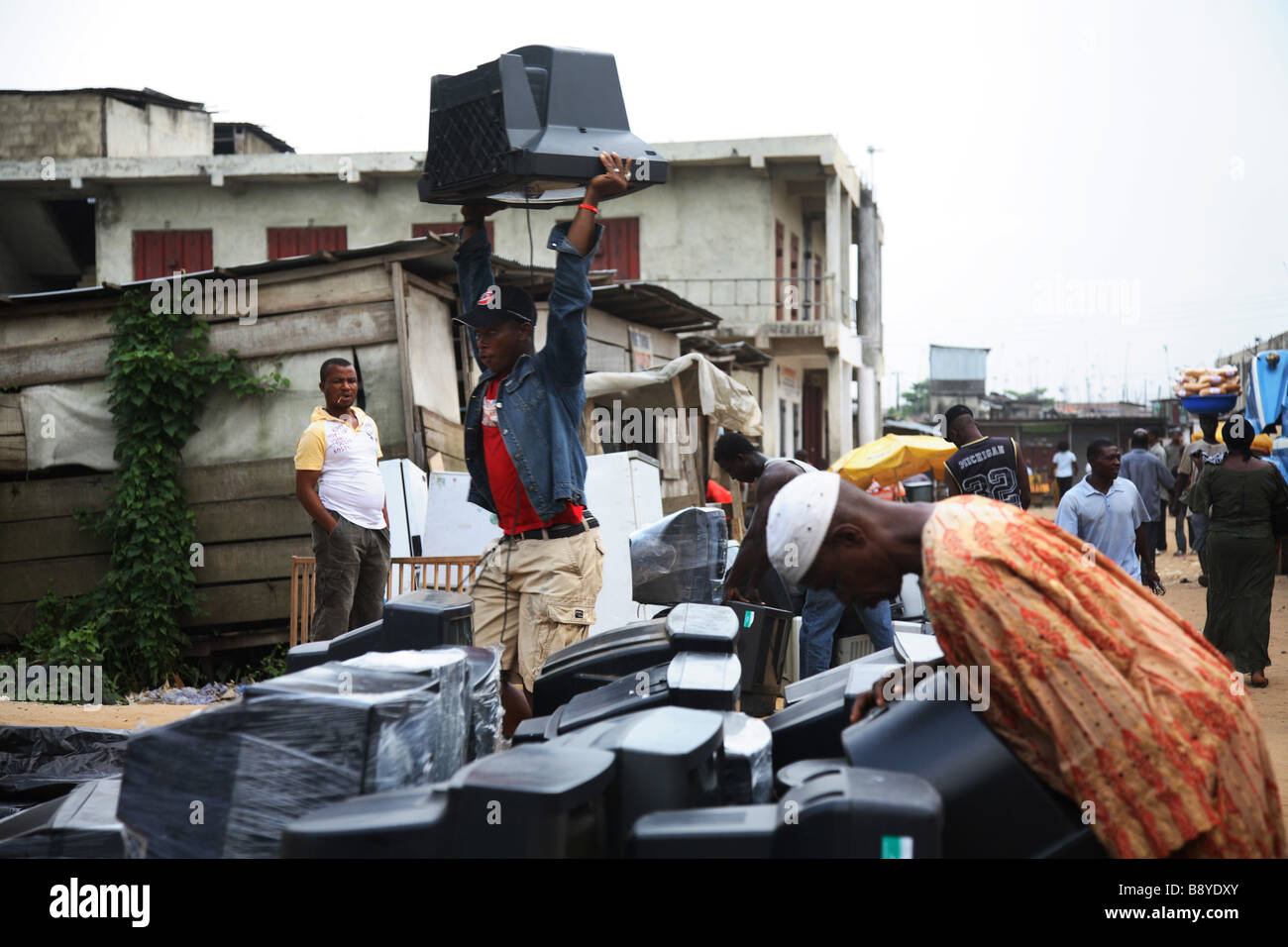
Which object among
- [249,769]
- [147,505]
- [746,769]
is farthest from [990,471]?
[147,505]

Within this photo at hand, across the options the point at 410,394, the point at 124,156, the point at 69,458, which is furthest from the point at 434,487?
the point at 124,156

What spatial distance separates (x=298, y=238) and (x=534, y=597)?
17434mm

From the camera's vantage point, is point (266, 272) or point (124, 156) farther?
point (124, 156)

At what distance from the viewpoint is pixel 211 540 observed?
28.9 ft

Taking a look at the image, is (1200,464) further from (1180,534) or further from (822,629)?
(822,629)

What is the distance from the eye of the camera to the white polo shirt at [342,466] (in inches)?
249

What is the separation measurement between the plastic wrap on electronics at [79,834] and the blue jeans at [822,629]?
4822 millimetres

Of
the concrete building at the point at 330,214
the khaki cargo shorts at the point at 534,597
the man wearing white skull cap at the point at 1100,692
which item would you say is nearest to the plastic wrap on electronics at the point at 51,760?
the khaki cargo shorts at the point at 534,597

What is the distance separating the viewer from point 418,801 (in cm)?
A: 200

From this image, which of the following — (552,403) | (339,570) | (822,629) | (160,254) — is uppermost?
(160,254)

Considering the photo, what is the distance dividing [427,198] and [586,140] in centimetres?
67

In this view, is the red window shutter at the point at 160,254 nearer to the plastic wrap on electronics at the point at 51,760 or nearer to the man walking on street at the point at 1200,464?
the man walking on street at the point at 1200,464

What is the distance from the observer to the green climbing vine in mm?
8477
